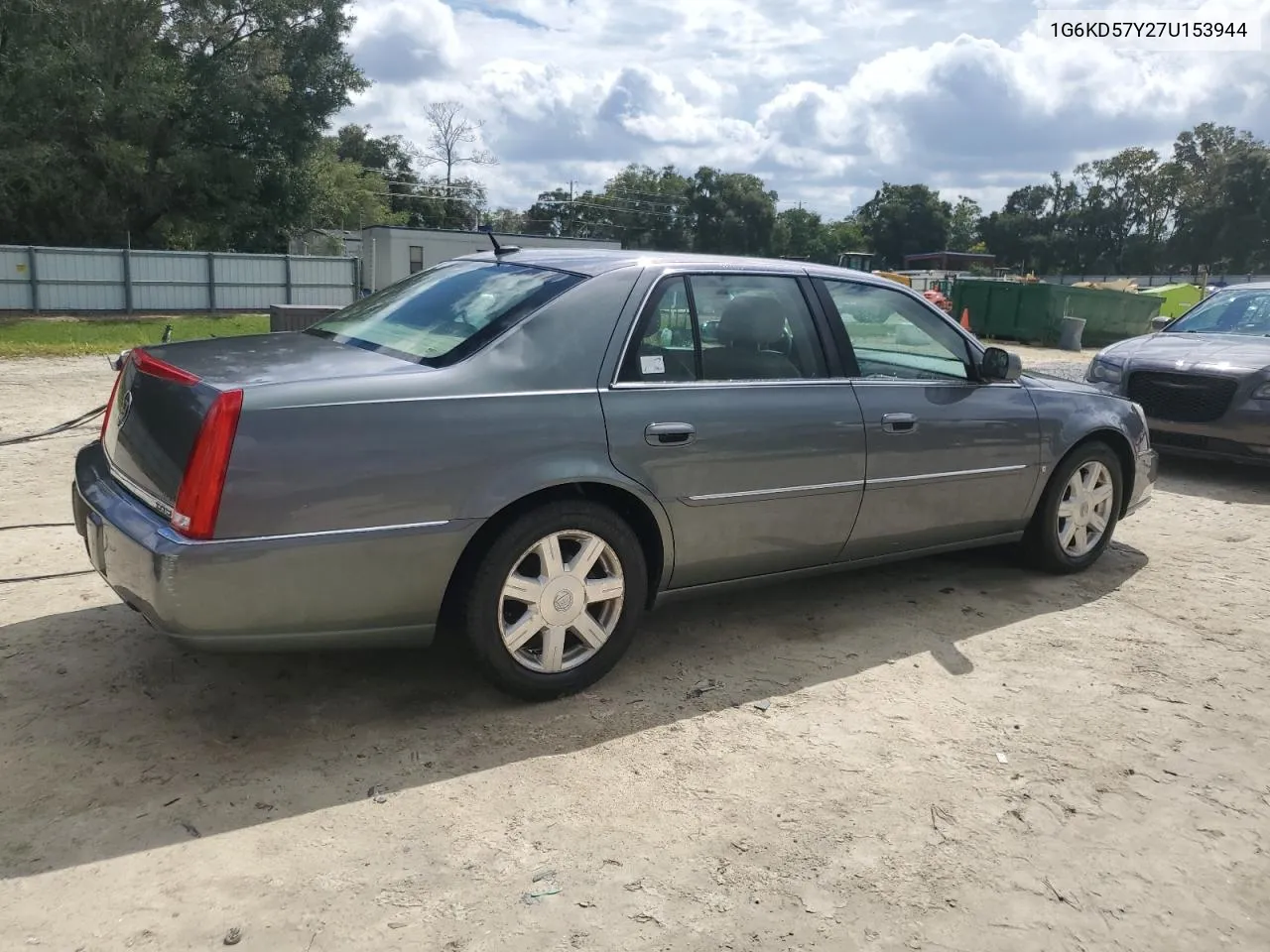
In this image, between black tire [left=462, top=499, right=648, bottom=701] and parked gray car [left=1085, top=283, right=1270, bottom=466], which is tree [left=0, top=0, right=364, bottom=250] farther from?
black tire [left=462, top=499, right=648, bottom=701]

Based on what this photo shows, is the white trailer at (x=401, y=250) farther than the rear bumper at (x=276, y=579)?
Yes

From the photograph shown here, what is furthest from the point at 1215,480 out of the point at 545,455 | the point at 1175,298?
the point at 1175,298

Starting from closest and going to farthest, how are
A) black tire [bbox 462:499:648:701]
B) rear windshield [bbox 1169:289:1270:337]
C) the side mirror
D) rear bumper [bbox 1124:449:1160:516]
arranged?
1. black tire [bbox 462:499:648:701]
2. the side mirror
3. rear bumper [bbox 1124:449:1160:516]
4. rear windshield [bbox 1169:289:1270:337]

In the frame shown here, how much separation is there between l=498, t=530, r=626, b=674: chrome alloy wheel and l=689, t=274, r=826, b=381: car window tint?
0.87m

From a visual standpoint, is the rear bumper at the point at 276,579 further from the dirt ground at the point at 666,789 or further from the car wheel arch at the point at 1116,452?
the car wheel arch at the point at 1116,452

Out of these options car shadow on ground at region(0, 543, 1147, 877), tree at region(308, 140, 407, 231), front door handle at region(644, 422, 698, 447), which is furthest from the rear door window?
tree at region(308, 140, 407, 231)

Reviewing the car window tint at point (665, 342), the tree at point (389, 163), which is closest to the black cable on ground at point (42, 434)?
the car window tint at point (665, 342)

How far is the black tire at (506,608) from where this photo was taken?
3289 millimetres

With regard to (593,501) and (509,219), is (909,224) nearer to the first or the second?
(509,219)

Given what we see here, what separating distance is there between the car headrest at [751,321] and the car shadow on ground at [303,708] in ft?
4.24

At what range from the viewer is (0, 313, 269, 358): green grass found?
15609 mm

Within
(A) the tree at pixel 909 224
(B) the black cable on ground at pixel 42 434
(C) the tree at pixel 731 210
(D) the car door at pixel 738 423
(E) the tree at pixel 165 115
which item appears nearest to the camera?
(D) the car door at pixel 738 423

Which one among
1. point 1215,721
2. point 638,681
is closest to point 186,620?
point 638,681

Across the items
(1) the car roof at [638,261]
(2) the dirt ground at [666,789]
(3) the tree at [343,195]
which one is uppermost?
(3) the tree at [343,195]
